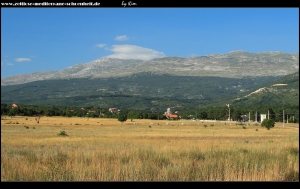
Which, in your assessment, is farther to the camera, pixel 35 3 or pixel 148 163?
pixel 148 163

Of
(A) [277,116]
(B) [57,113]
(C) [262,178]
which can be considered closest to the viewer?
(C) [262,178]

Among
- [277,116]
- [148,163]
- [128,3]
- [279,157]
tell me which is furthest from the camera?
[277,116]

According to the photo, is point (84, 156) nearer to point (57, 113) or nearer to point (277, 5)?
point (277, 5)

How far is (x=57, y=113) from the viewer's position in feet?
350

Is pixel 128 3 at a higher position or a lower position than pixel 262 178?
higher

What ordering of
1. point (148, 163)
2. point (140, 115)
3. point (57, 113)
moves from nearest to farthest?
1. point (148, 163)
2. point (57, 113)
3. point (140, 115)

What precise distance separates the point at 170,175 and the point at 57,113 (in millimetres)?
100257

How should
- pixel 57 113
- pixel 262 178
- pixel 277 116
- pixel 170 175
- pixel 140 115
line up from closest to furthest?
pixel 262 178
pixel 170 175
pixel 57 113
pixel 277 116
pixel 140 115

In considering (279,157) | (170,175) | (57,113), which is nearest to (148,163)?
(170,175)

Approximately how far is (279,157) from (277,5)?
8.45 metres
